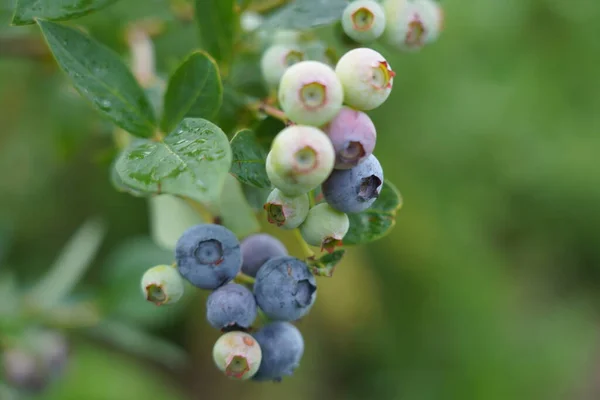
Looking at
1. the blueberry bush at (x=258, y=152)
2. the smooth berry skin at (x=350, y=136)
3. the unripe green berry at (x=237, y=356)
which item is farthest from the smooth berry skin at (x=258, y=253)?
the smooth berry skin at (x=350, y=136)

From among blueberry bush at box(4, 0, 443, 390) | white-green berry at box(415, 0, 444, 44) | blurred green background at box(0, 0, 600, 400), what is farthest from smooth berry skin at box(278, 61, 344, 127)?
blurred green background at box(0, 0, 600, 400)

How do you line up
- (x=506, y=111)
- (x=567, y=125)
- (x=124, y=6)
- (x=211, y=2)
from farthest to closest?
1. (x=567, y=125)
2. (x=506, y=111)
3. (x=124, y=6)
4. (x=211, y=2)

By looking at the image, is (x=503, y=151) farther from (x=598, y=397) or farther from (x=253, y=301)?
(x=253, y=301)

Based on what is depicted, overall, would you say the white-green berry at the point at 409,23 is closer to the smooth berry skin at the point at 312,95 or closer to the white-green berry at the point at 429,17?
the white-green berry at the point at 429,17

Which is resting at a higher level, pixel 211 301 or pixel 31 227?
pixel 31 227

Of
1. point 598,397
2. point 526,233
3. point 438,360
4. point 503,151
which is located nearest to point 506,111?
point 503,151
